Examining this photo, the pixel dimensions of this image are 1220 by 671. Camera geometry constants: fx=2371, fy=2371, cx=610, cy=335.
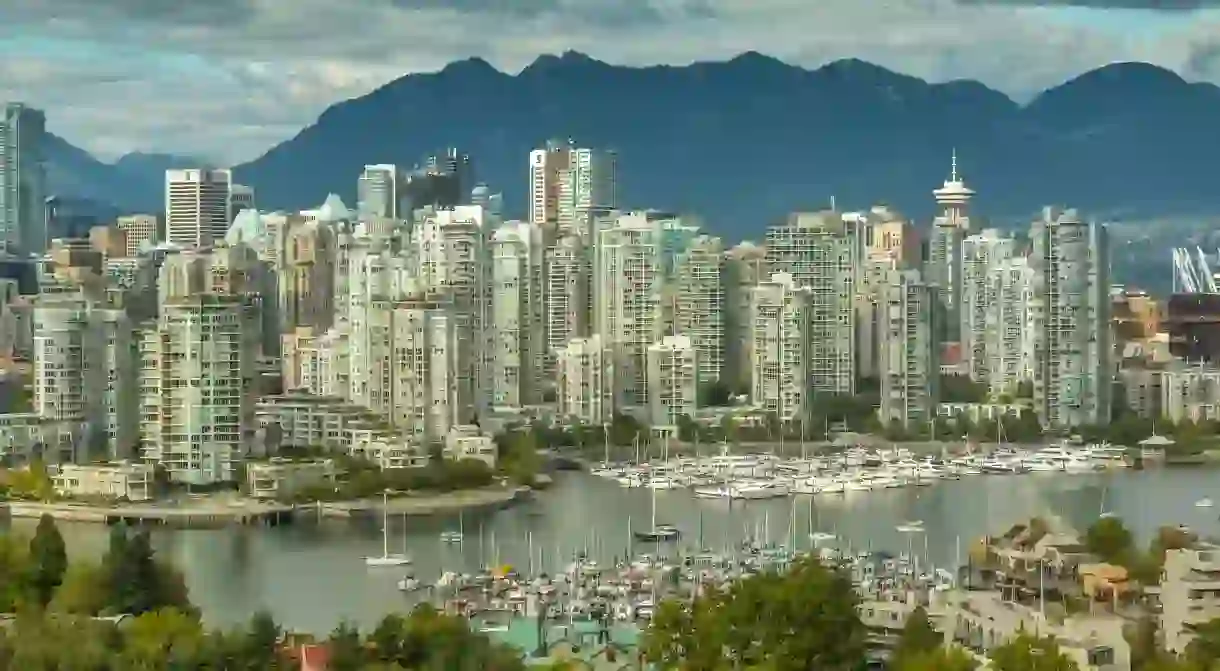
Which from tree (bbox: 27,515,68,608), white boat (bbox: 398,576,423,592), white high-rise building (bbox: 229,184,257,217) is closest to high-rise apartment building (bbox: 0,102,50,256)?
white high-rise building (bbox: 229,184,257,217)

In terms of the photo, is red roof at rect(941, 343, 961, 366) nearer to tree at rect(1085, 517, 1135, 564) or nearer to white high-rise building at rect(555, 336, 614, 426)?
white high-rise building at rect(555, 336, 614, 426)

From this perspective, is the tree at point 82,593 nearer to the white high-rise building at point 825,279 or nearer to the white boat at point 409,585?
the white boat at point 409,585

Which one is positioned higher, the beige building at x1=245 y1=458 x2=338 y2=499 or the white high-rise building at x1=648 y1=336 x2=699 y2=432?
the white high-rise building at x1=648 y1=336 x2=699 y2=432

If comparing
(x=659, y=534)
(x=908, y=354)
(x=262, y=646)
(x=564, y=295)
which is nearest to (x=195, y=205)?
(x=564, y=295)

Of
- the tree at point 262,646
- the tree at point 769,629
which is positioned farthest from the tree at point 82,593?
the tree at point 769,629

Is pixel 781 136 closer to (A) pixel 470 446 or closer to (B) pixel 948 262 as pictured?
(B) pixel 948 262

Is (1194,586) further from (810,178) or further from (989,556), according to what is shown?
(810,178)
